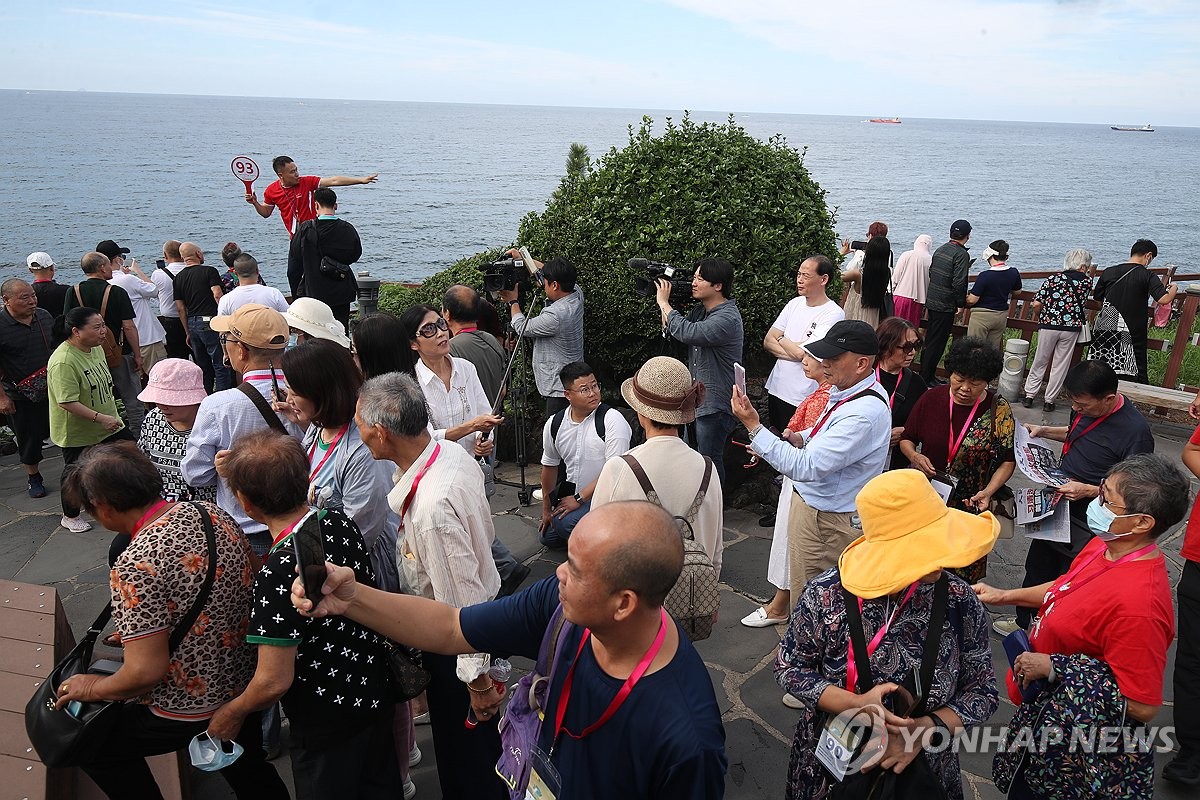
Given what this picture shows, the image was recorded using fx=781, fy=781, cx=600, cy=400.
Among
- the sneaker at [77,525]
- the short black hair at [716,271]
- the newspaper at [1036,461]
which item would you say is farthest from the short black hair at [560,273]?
the sneaker at [77,525]

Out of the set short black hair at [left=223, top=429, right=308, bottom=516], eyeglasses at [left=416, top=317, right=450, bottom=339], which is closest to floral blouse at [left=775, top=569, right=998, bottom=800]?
short black hair at [left=223, top=429, right=308, bottom=516]

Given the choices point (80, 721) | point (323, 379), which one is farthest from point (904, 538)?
point (80, 721)

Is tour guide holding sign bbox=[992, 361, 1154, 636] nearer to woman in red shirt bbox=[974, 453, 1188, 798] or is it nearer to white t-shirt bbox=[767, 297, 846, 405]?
woman in red shirt bbox=[974, 453, 1188, 798]

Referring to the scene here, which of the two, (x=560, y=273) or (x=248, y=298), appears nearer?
(x=560, y=273)

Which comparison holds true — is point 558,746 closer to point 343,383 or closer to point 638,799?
point 638,799

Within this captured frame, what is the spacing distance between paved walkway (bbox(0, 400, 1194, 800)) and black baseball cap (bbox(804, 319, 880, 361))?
74.8 inches

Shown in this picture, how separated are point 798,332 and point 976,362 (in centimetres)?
164

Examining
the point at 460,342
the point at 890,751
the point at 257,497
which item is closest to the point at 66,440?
the point at 460,342

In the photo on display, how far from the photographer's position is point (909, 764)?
2.44 m

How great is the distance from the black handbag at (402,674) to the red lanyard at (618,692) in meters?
1.00

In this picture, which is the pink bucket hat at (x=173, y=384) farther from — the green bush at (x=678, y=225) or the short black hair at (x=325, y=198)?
the short black hair at (x=325, y=198)

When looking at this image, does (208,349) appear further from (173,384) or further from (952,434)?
(952,434)

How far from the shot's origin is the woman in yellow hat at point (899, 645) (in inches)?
95.5

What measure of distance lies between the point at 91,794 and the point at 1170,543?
7.25m
